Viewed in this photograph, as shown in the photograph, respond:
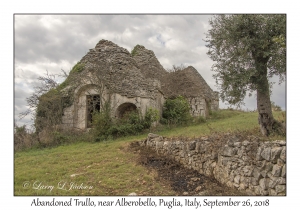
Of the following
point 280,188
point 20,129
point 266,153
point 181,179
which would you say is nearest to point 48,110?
point 20,129

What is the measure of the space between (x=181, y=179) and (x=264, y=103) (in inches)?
166

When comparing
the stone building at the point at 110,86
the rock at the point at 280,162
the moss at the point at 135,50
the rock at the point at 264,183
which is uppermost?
the moss at the point at 135,50

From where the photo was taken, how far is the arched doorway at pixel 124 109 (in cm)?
1747

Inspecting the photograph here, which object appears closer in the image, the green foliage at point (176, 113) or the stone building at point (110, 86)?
the stone building at point (110, 86)

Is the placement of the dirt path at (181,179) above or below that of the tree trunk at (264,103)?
below

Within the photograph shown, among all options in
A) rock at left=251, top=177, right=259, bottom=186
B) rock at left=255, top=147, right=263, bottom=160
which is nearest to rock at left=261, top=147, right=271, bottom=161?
rock at left=255, top=147, right=263, bottom=160

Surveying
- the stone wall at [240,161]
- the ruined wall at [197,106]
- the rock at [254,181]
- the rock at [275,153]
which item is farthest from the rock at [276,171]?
the ruined wall at [197,106]

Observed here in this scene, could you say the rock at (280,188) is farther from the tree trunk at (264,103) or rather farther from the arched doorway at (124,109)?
the arched doorway at (124,109)

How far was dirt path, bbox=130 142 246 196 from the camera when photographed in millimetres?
6488

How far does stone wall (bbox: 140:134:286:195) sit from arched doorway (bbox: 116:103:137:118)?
8.42 m

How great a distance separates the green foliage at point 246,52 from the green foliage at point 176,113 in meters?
9.14

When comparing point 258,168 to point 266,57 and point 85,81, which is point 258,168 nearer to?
point 266,57

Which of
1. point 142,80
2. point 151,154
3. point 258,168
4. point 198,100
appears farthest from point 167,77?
point 258,168

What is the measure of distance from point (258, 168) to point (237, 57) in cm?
436
